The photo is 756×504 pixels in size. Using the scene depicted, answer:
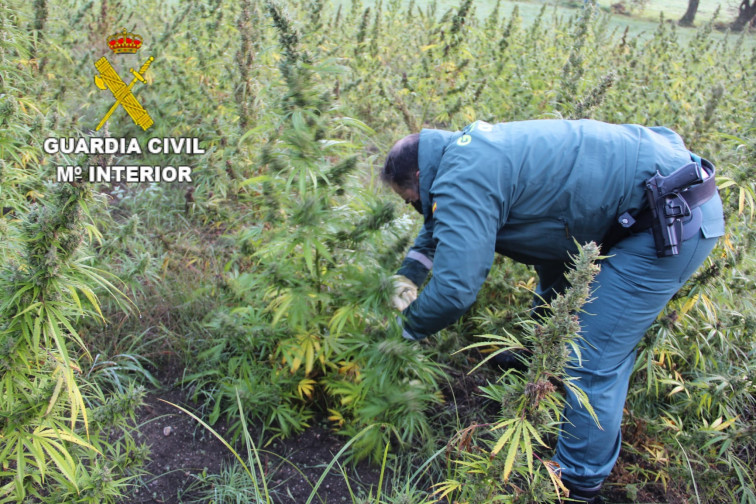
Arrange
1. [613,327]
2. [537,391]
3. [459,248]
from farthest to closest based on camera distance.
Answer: [613,327]
[459,248]
[537,391]

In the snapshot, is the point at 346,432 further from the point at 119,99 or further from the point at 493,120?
the point at 119,99

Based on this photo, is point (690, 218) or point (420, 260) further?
point (420, 260)

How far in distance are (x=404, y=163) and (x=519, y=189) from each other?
552 mm

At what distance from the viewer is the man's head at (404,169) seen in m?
2.60

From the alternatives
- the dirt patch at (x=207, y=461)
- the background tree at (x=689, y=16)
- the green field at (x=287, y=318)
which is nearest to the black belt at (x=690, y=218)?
the green field at (x=287, y=318)

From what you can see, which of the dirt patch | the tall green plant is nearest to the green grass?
the dirt patch

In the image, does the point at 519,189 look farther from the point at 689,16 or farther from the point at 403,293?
the point at 689,16

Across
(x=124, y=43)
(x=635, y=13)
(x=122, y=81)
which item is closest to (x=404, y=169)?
(x=122, y=81)

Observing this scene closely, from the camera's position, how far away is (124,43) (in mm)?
4980

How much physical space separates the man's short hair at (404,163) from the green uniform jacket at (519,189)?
54 mm

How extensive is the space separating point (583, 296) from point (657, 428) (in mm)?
2005

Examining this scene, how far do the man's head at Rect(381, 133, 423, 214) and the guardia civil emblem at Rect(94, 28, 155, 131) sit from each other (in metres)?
2.65

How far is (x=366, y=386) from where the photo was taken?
2.53 m

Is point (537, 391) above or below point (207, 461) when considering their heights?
above
